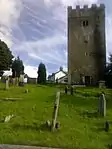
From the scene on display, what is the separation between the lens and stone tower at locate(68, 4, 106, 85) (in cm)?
6406

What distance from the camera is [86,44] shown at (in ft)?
215

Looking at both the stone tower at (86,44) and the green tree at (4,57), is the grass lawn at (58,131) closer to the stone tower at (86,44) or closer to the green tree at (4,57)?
the green tree at (4,57)

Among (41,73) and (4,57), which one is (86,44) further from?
(41,73)

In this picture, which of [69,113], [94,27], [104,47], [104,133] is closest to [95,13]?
[94,27]

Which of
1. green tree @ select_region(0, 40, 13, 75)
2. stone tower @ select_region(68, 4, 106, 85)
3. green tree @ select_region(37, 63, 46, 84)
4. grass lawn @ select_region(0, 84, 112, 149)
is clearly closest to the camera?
grass lawn @ select_region(0, 84, 112, 149)

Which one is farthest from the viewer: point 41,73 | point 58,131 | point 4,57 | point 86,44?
point 41,73

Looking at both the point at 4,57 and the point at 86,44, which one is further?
the point at 86,44

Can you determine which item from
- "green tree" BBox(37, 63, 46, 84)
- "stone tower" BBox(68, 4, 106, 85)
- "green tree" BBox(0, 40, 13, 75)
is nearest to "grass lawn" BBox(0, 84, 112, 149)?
"green tree" BBox(0, 40, 13, 75)

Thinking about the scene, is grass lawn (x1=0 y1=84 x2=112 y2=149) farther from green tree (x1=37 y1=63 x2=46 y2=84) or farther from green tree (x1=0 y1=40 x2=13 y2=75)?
green tree (x1=37 y1=63 x2=46 y2=84)

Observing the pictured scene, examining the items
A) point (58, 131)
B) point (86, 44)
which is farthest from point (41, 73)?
point (58, 131)

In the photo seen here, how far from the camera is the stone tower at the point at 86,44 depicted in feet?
210

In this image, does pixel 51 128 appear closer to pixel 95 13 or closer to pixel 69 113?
pixel 69 113

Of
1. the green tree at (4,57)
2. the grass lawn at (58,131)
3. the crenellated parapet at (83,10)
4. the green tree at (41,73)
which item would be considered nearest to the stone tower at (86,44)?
the crenellated parapet at (83,10)

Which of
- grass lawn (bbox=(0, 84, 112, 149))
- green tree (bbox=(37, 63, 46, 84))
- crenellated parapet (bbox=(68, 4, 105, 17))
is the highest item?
crenellated parapet (bbox=(68, 4, 105, 17))
